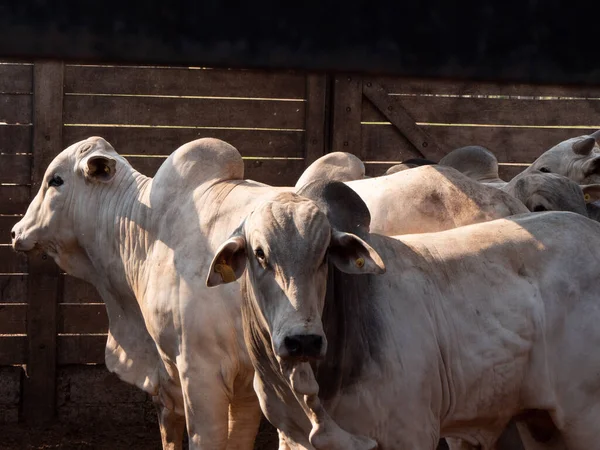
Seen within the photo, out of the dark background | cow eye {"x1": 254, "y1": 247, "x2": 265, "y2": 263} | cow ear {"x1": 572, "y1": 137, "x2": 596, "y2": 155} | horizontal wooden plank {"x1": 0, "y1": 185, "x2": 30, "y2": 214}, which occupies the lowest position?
horizontal wooden plank {"x1": 0, "y1": 185, "x2": 30, "y2": 214}

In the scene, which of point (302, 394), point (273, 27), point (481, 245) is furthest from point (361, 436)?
point (273, 27)

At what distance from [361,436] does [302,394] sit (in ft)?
0.87

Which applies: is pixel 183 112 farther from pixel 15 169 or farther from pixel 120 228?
pixel 120 228

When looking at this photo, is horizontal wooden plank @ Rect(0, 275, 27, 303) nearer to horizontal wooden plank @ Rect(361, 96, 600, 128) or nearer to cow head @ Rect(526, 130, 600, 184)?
horizontal wooden plank @ Rect(361, 96, 600, 128)

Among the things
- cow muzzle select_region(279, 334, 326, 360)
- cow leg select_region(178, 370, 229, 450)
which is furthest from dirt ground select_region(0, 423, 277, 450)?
cow muzzle select_region(279, 334, 326, 360)

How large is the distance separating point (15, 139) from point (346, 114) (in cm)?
214

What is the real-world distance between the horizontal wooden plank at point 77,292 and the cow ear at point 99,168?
158 cm

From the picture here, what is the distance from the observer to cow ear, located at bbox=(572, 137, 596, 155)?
6.59m

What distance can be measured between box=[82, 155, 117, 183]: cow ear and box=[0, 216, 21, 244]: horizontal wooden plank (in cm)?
159

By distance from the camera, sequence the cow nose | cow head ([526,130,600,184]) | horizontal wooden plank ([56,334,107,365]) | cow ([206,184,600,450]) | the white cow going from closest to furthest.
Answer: the cow nose < cow ([206,184,600,450]) < the white cow < cow head ([526,130,600,184]) < horizontal wooden plank ([56,334,107,365])

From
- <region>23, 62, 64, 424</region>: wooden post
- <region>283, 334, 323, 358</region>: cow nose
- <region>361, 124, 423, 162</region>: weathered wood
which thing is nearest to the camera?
<region>283, 334, 323, 358</region>: cow nose

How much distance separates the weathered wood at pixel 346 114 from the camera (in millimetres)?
7191

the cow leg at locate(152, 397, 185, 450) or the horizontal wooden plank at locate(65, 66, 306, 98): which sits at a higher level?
the horizontal wooden plank at locate(65, 66, 306, 98)

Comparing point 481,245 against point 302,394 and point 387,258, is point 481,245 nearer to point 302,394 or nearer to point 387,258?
point 387,258
